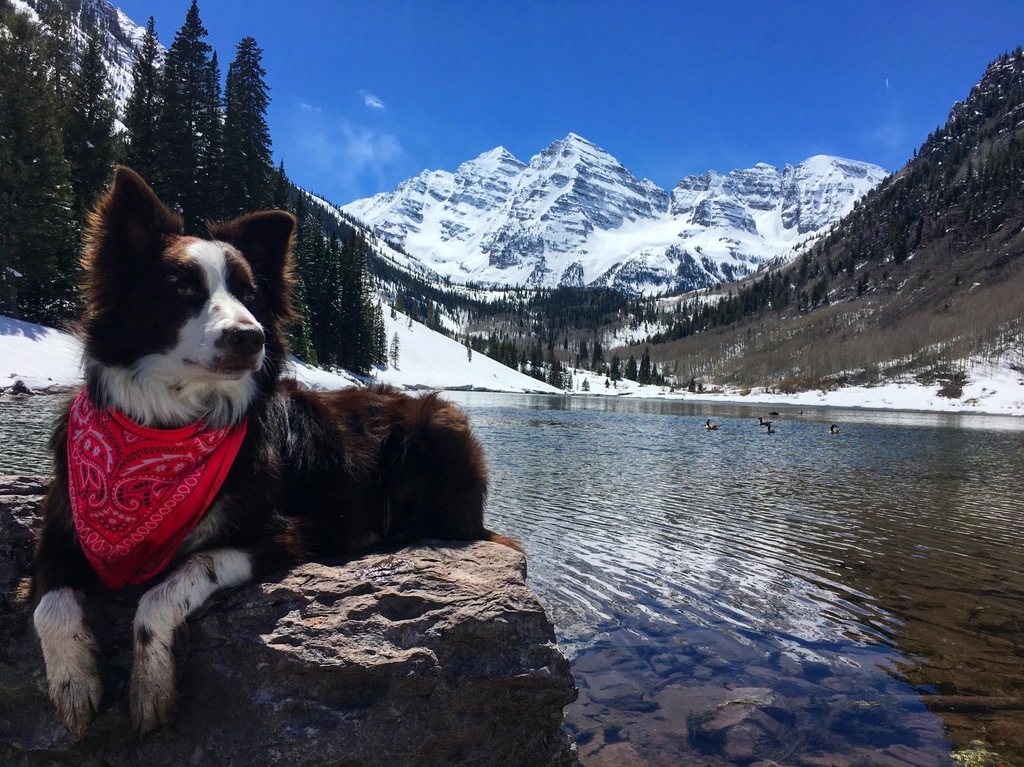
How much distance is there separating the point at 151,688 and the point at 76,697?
361 millimetres

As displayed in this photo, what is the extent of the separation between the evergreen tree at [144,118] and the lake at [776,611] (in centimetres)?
3252

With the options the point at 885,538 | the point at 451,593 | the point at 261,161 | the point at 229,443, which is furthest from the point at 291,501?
the point at 261,161

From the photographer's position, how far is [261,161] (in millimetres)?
55375

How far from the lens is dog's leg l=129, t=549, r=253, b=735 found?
2652 millimetres

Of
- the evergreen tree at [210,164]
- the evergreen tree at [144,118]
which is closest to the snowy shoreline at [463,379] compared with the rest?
the evergreen tree at [210,164]

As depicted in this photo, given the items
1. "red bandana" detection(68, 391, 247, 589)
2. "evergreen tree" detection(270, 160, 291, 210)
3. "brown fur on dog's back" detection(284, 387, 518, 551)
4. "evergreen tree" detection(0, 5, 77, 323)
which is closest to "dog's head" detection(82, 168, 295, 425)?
"red bandana" detection(68, 391, 247, 589)

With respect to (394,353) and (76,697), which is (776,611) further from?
(394,353)

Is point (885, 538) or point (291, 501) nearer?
point (291, 501)

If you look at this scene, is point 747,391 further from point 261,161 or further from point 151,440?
point 151,440

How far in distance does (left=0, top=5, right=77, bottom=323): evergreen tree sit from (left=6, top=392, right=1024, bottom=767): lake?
20615 millimetres

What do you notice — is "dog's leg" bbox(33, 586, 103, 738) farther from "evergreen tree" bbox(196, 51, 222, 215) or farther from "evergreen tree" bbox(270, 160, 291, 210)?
"evergreen tree" bbox(270, 160, 291, 210)

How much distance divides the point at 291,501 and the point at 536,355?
189 meters

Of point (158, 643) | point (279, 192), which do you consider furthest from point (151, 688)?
point (279, 192)

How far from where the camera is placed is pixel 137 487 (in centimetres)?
315
